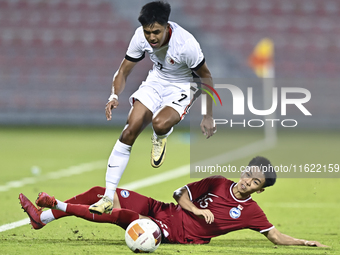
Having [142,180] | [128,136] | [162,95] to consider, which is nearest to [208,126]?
[162,95]

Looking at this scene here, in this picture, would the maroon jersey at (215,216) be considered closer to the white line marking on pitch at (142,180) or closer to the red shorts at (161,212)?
the red shorts at (161,212)

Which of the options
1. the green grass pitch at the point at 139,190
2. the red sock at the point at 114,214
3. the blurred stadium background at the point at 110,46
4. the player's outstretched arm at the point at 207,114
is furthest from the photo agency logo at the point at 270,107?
the red sock at the point at 114,214

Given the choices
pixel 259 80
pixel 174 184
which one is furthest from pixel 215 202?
pixel 259 80

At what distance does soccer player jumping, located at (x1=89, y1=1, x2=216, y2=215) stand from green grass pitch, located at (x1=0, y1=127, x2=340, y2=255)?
2.13ft

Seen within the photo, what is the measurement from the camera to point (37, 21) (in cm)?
2003

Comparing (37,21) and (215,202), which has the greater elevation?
(37,21)

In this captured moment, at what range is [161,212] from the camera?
5180 millimetres

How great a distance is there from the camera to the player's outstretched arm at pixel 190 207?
479 cm

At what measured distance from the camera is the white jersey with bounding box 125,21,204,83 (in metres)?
5.38

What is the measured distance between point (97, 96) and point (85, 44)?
2.16 metres

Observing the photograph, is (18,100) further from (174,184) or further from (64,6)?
(174,184)

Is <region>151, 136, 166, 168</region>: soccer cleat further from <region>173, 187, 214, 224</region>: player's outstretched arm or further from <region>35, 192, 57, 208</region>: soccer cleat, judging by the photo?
<region>35, 192, 57, 208</region>: soccer cleat

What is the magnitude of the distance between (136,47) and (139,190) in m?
3.35

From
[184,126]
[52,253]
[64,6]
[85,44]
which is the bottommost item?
[184,126]
